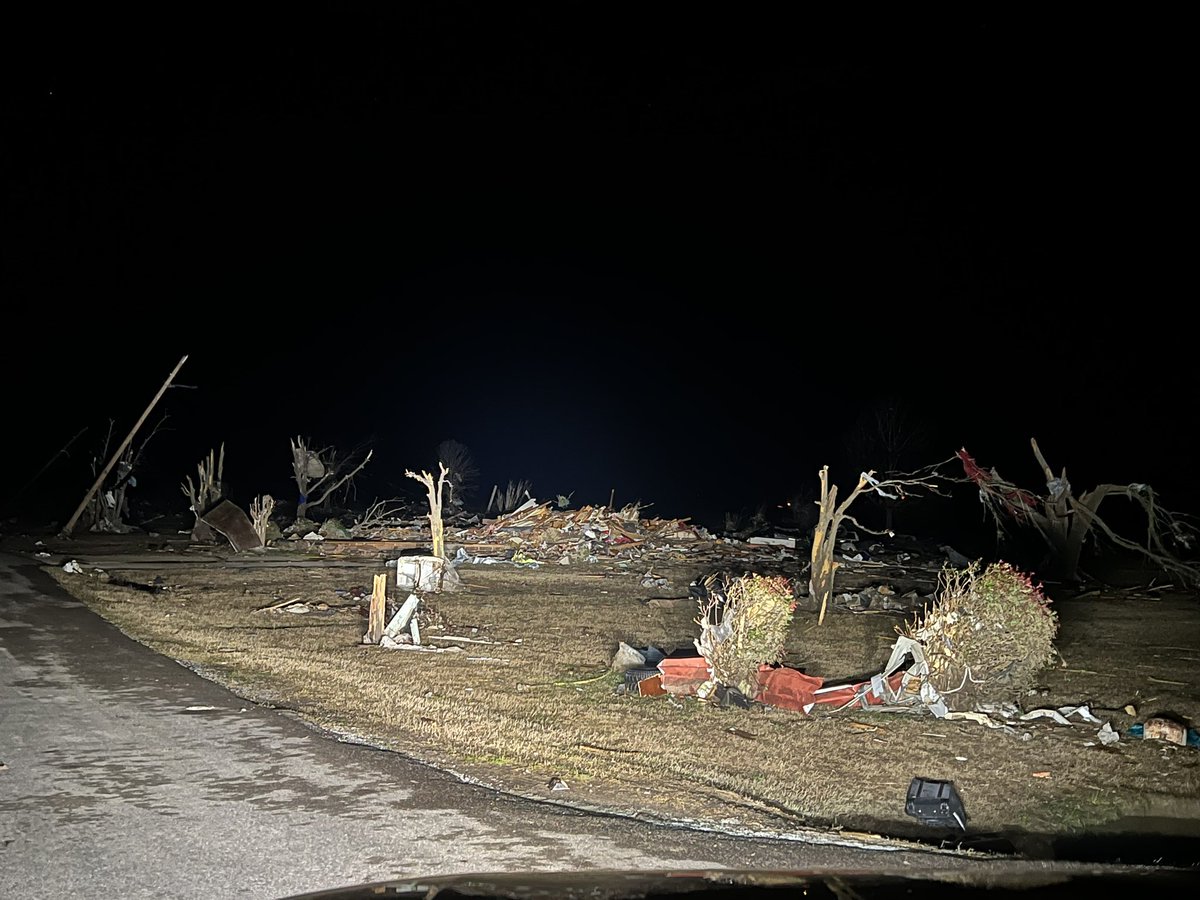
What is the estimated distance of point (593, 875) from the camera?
17.4ft

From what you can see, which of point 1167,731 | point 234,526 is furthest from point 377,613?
point 234,526

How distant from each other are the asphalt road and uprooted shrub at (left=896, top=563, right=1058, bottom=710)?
4785mm

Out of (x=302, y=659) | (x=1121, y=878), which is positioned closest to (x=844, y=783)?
(x=1121, y=878)

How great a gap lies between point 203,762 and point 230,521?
23.3 meters

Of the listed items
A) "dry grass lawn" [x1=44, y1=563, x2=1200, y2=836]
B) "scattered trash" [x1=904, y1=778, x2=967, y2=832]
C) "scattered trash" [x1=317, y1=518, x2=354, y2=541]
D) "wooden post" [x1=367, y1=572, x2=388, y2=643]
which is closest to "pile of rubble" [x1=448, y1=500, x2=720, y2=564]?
"scattered trash" [x1=317, y1=518, x2=354, y2=541]

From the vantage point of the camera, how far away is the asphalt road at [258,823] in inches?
208

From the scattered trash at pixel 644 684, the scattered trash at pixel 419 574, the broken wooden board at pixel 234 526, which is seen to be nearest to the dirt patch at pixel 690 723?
the scattered trash at pixel 644 684

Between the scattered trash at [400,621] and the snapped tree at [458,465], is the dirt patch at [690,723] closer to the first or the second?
the scattered trash at [400,621]

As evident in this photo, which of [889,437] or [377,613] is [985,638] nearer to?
[377,613]

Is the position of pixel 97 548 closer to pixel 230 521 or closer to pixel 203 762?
pixel 230 521

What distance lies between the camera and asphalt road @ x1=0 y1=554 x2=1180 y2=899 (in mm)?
5293

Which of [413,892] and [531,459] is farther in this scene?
[531,459]

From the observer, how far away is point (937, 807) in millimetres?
A: 7094

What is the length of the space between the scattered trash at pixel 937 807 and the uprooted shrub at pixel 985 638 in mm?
3520
